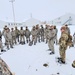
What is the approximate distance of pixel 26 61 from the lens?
15.0 metres

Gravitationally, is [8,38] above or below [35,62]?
above

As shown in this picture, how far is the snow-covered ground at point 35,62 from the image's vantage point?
42.7ft

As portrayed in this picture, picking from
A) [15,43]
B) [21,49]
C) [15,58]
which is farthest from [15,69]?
[15,43]

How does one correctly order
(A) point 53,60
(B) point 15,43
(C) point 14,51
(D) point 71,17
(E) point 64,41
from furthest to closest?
(D) point 71,17 → (B) point 15,43 → (C) point 14,51 → (A) point 53,60 → (E) point 64,41

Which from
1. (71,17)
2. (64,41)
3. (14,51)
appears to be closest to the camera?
(64,41)

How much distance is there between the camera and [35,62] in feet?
48.1

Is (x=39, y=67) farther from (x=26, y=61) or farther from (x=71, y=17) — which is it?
(x=71, y=17)

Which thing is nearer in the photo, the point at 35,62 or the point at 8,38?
the point at 35,62

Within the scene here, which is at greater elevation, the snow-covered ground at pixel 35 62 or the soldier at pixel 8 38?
the soldier at pixel 8 38

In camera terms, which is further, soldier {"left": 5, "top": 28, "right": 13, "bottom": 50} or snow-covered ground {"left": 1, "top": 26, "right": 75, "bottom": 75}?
soldier {"left": 5, "top": 28, "right": 13, "bottom": 50}

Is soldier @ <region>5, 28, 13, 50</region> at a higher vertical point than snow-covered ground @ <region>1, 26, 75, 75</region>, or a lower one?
higher

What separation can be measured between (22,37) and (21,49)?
111 inches

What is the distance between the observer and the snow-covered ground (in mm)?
13023

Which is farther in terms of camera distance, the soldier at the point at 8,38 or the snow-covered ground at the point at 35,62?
the soldier at the point at 8,38
